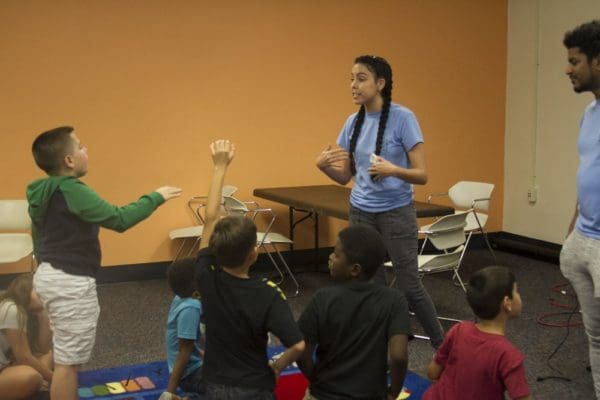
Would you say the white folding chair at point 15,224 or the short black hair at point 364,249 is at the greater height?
the short black hair at point 364,249

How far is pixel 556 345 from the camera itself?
396 centimetres

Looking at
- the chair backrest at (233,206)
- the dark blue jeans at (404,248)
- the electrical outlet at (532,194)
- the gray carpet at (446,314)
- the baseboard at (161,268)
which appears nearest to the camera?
the dark blue jeans at (404,248)

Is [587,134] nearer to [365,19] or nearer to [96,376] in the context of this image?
[96,376]

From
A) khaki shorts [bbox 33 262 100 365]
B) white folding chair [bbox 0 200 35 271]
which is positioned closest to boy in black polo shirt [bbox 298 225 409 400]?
khaki shorts [bbox 33 262 100 365]

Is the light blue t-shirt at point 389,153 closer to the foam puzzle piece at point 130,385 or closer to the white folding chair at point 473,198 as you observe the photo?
the foam puzzle piece at point 130,385

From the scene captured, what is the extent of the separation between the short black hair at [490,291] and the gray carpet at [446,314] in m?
1.26

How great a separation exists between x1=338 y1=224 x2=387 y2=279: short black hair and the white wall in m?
4.37

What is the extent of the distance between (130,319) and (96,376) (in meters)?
1.12

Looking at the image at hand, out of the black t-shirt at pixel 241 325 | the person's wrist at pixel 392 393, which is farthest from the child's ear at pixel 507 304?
the black t-shirt at pixel 241 325

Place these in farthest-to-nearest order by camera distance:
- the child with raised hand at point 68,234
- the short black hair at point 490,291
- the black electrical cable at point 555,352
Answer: the black electrical cable at point 555,352
the child with raised hand at point 68,234
the short black hair at point 490,291

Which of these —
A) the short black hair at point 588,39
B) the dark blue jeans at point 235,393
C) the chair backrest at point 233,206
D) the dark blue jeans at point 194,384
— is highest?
the short black hair at point 588,39

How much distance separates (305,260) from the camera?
6234 mm

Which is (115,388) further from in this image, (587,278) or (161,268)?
(161,268)

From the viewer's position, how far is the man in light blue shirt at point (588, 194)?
7.90 feet
